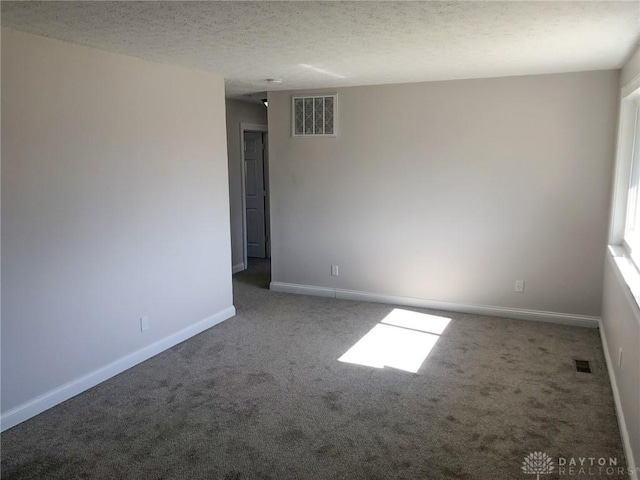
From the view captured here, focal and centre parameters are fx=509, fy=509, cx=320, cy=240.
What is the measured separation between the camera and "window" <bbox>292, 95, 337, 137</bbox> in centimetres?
562

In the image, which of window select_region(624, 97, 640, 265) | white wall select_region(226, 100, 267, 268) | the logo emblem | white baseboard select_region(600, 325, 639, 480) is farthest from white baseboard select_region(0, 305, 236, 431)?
window select_region(624, 97, 640, 265)

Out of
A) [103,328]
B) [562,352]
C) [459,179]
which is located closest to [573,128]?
[459,179]

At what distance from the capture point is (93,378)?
3660mm

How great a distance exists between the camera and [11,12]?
264cm

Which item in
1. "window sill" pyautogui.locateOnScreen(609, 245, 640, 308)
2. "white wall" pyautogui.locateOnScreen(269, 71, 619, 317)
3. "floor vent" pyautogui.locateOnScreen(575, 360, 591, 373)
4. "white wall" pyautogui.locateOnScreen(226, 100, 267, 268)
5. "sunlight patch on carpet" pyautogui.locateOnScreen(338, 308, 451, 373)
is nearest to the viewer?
"window sill" pyautogui.locateOnScreen(609, 245, 640, 308)

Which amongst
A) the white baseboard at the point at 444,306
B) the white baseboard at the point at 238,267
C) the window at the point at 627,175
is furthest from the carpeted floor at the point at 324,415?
the white baseboard at the point at 238,267

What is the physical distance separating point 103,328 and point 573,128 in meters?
4.33

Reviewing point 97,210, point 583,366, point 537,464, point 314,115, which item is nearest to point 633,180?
point 583,366

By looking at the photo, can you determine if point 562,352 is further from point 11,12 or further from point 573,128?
point 11,12

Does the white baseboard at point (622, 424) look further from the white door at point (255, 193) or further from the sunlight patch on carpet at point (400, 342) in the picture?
the white door at point (255, 193)

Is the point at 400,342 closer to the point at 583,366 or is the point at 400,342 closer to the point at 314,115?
the point at 583,366

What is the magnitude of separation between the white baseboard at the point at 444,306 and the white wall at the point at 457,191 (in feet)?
0.17

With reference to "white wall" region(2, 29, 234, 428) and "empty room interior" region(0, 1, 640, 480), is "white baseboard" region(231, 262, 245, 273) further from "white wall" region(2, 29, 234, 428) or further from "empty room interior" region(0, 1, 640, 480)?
"white wall" region(2, 29, 234, 428)

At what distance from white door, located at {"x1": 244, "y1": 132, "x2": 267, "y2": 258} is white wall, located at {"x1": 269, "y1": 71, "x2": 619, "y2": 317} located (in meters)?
1.91
